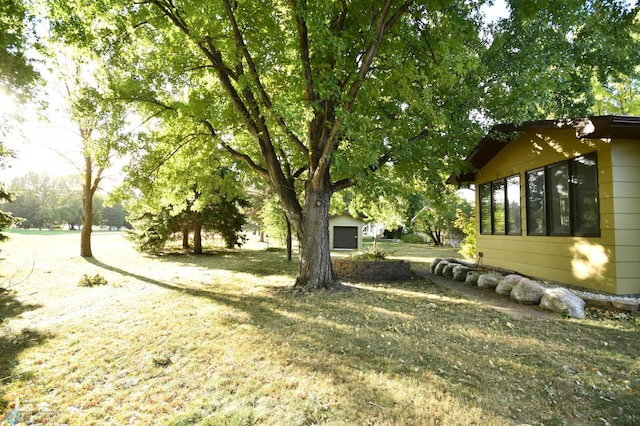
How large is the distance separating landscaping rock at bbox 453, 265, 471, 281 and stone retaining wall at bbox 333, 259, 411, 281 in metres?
1.35

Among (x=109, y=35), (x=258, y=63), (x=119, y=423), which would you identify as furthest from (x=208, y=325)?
(x=109, y=35)

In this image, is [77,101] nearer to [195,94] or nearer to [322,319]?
[195,94]

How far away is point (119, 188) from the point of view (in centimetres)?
1073

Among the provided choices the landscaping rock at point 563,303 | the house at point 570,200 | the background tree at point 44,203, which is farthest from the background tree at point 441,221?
the background tree at point 44,203

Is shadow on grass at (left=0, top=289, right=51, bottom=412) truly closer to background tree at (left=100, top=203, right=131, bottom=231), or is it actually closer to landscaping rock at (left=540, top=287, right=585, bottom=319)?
landscaping rock at (left=540, top=287, right=585, bottom=319)

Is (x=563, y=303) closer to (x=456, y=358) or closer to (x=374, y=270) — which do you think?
(x=456, y=358)

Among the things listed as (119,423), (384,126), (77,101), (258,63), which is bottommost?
(119,423)

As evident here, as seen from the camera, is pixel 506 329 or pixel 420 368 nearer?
pixel 420 368

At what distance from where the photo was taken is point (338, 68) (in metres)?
6.16

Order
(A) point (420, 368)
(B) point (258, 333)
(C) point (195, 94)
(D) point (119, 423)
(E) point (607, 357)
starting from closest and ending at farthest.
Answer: (D) point (119, 423), (A) point (420, 368), (E) point (607, 357), (B) point (258, 333), (C) point (195, 94)

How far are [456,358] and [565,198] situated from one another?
523cm

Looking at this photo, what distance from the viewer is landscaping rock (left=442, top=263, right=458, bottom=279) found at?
33.1 ft

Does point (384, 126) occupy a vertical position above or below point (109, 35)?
below

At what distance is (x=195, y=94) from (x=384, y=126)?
194 inches
